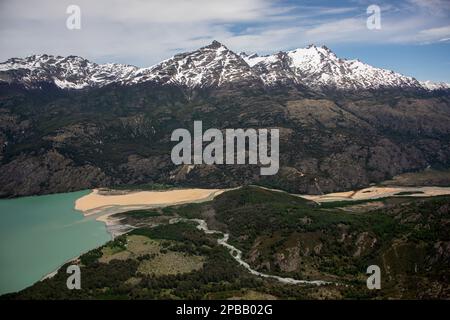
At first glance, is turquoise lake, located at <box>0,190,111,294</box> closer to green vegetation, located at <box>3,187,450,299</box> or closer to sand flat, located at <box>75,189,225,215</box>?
sand flat, located at <box>75,189,225,215</box>

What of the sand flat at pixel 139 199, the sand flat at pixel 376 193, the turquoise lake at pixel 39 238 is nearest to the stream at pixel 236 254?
the turquoise lake at pixel 39 238

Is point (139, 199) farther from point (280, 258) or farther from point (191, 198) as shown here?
point (280, 258)

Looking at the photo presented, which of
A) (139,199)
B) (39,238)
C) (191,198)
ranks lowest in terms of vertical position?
(39,238)

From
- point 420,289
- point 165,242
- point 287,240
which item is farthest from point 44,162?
point 420,289

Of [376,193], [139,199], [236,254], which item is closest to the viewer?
[236,254]

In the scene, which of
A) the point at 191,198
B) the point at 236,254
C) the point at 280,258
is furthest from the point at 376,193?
the point at 280,258
